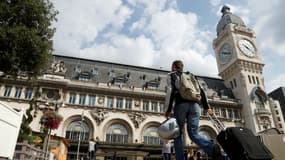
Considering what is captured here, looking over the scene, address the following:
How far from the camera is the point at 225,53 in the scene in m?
45.3

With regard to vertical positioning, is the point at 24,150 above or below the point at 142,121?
below

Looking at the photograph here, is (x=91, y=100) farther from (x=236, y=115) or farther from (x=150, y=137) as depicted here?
(x=236, y=115)

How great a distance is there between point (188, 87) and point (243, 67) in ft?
137

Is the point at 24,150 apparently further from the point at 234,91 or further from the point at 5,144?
the point at 234,91

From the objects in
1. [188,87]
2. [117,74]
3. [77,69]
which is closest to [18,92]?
[77,69]

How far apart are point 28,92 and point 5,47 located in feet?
55.6

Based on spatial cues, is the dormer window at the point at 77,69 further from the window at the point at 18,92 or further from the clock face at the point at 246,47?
the clock face at the point at 246,47

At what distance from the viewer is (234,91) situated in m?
42.1

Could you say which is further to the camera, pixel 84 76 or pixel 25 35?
pixel 84 76

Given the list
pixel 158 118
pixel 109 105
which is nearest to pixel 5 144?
pixel 109 105

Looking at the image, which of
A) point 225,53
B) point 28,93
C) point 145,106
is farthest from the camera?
point 225,53

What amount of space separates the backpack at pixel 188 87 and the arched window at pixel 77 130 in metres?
25.9

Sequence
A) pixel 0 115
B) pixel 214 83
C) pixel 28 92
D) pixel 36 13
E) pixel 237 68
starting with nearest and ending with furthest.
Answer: pixel 0 115
pixel 36 13
pixel 28 92
pixel 237 68
pixel 214 83

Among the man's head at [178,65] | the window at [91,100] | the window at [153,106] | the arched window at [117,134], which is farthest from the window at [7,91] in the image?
the man's head at [178,65]
